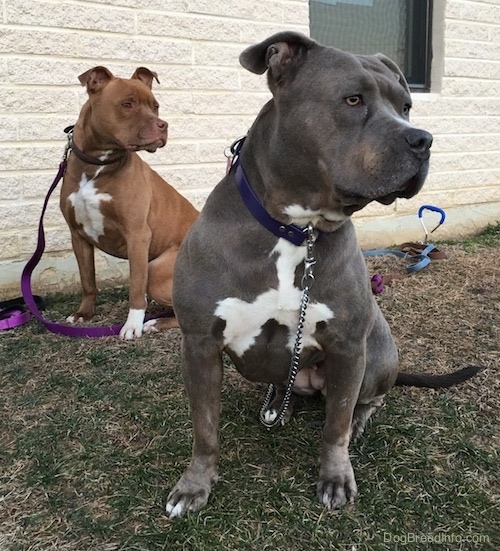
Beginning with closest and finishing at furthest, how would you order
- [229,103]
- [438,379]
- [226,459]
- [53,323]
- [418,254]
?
[226,459], [438,379], [53,323], [229,103], [418,254]

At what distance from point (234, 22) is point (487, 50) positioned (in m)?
3.13

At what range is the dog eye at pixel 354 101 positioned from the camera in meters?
1.91

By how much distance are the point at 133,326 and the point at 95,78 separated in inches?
63.2

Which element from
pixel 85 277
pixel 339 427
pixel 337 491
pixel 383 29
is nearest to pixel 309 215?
pixel 339 427

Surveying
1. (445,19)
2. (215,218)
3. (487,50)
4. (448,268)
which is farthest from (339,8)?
(215,218)

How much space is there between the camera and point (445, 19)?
240 inches

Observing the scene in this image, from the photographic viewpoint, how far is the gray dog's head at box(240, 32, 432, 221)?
5.96ft

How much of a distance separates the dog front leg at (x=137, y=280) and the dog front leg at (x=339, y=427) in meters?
1.97

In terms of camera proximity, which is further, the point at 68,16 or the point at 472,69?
the point at 472,69

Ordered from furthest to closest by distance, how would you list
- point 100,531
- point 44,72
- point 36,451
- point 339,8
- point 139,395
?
1. point 339,8
2. point 44,72
3. point 139,395
4. point 36,451
5. point 100,531

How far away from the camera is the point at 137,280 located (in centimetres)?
395

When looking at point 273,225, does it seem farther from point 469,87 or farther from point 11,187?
point 469,87

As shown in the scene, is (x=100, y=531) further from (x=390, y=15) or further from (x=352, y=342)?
(x=390, y=15)

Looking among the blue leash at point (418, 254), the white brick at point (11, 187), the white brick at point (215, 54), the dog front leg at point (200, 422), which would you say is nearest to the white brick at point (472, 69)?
the blue leash at point (418, 254)
